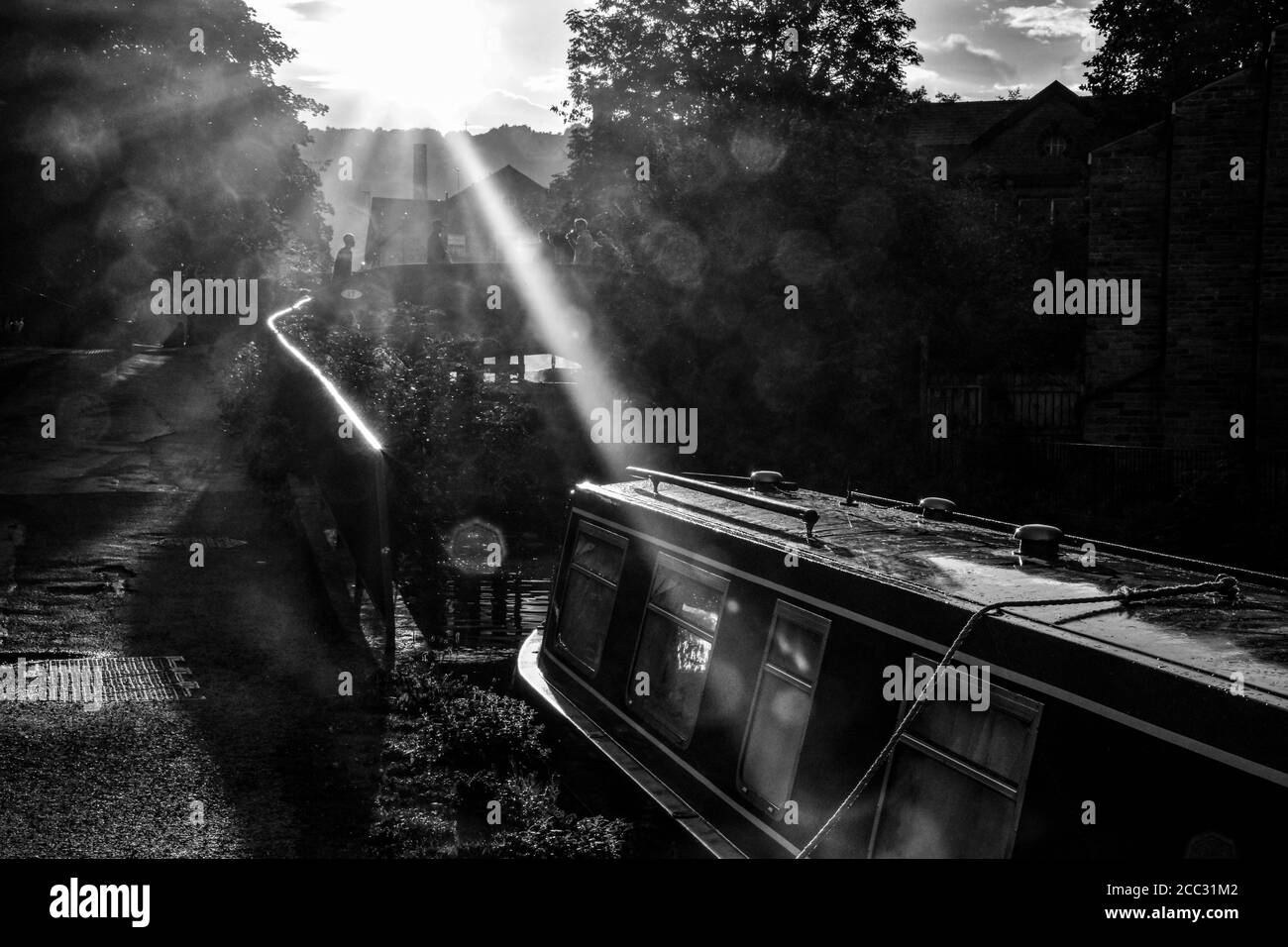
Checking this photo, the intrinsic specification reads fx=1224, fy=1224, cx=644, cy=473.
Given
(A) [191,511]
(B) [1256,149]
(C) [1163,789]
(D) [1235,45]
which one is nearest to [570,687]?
(C) [1163,789]

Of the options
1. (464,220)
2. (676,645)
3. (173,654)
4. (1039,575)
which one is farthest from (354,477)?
(464,220)

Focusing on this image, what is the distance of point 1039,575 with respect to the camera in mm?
4770

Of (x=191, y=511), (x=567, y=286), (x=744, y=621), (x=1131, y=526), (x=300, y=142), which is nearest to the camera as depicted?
(x=744, y=621)

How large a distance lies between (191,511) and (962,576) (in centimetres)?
1120

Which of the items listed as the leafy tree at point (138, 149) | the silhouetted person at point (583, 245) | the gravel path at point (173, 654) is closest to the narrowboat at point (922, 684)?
the gravel path at point (173, 654)

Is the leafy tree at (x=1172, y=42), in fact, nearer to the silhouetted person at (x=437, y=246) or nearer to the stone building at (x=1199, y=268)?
the stone building at (x=1199, y=268)

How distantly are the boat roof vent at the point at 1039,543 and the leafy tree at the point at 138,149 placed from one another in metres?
32.3

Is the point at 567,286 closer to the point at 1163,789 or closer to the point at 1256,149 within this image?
the point at 1256,149

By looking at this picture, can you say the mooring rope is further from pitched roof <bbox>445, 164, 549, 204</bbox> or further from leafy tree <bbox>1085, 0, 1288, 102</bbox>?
pitched roof <bbox>445, 164, 549, 204</bbox>

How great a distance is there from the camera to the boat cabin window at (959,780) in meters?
3.58
